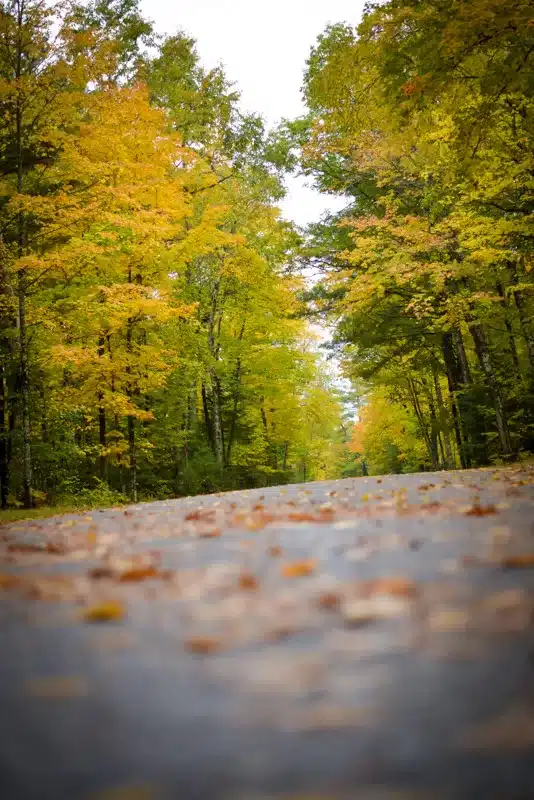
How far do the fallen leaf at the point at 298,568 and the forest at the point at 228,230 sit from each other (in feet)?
19.3

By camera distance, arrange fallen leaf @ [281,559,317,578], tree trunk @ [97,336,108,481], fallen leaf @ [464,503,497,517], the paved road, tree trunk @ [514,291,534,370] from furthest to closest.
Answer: tree trunk @ [97,336,108,481]
tree trunk @ [514,291,534,370]
fallen leaf @ [464,503,497,517]
fallen leaf @ [281,559,317,578]
the paved road

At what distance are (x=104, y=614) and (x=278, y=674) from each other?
2.87 feet

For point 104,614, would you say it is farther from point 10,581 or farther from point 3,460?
→ point 3,460

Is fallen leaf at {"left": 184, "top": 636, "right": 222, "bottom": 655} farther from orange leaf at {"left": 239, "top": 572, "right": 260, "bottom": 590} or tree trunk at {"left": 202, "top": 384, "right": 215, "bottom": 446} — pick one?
tree trunk at {"left": 202, "top": 384, "right": 215, "bottom": 446}

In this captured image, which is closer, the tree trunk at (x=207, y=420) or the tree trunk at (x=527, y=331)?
the tree trunk at (x=527, y=331)

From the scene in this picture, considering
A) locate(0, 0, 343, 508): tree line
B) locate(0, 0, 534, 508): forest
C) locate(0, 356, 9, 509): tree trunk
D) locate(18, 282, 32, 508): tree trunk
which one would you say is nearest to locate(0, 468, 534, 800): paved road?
locate(0, 0, 534, 508): forest

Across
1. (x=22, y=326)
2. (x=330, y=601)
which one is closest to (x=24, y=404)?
(x=22, y=326)

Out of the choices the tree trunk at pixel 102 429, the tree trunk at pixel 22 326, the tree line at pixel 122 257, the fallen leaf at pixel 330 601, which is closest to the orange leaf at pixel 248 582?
the fallen leaf at pixel 330 601

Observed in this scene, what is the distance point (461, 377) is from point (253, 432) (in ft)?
29.2

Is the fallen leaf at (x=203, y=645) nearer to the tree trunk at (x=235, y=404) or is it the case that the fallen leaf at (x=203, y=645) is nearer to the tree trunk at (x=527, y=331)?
the tree trunk at (x=527, y=331)

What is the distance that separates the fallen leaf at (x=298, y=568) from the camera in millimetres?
2305

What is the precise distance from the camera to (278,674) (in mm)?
1336

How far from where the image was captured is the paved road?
0.96m

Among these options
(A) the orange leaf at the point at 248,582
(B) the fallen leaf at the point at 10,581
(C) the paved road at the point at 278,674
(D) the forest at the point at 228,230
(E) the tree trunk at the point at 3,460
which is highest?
(D) the forest at the point at 228,230
